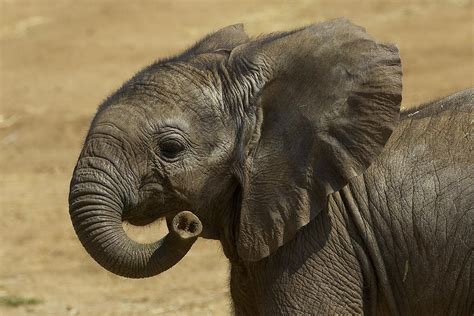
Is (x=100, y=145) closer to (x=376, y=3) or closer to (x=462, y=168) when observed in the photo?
(x=462, y=168)

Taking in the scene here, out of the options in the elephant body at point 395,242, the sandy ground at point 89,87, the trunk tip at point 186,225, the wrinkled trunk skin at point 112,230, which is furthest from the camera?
the sandy ground at point 89,87

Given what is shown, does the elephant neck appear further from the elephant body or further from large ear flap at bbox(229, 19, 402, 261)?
large ear flap at bbox(229, 19, 402, 261)

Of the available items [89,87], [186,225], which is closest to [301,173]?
[186,225]

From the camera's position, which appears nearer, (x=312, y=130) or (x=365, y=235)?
(x=312, y=130)

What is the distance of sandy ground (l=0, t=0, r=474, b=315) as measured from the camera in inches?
430

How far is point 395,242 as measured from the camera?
21.1 ft

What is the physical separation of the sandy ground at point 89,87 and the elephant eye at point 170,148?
3762 millimetres

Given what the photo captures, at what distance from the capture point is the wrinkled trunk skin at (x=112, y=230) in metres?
6.04

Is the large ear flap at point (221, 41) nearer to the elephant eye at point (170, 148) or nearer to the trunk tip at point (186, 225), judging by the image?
the elephant eye at point (170, 148)

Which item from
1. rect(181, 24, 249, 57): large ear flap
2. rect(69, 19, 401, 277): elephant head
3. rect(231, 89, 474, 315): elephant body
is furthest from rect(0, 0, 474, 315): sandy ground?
rect(69, 19, 401, 277): elephant head

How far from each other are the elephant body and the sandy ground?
11.7 feet

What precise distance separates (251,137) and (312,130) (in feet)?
0.92

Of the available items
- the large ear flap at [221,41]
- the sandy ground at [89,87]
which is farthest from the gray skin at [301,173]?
the sandy ground at [89,87]

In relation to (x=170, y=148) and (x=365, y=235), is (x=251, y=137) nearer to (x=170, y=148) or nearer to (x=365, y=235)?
(x=170, y=148)
